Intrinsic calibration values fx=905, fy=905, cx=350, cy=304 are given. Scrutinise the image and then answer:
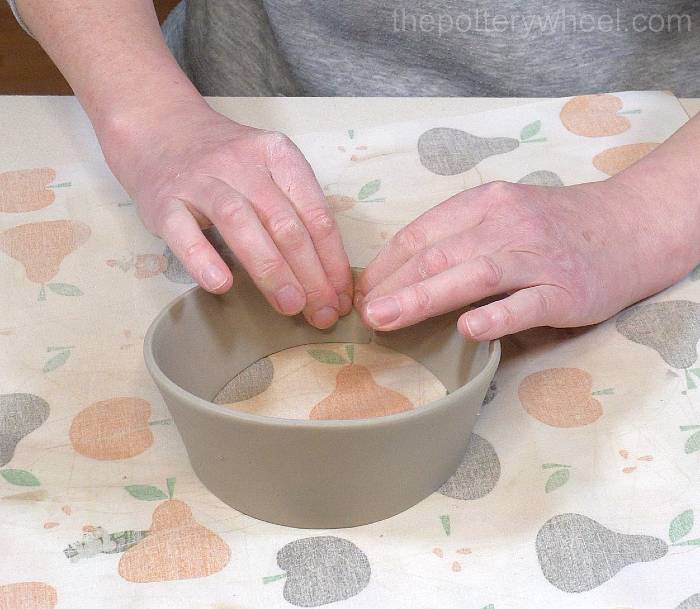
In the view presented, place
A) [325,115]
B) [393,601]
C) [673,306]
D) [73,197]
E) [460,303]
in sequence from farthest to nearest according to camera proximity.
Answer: [325,115] < [73,197] < [673,306] < [460,303] < [393,601]

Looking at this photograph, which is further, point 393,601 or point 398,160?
point 398,160

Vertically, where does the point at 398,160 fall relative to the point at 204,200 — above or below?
below

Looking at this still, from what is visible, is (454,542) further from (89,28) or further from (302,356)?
(89,28)

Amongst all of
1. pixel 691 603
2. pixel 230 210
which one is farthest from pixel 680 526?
pixel 230 210

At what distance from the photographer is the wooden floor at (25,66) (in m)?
2.06

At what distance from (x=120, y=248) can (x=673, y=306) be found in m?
0.49

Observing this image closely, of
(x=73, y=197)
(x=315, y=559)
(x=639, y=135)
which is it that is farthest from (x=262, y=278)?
(x=639, y=135)

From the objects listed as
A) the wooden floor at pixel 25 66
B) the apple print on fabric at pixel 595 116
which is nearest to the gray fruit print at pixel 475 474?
the apple print on fabric at pixel 595 116

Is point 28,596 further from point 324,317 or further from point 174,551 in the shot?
point 324,317

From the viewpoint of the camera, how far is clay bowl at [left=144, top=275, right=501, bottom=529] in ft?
1.76

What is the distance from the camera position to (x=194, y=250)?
66 centimetres

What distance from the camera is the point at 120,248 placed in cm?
83

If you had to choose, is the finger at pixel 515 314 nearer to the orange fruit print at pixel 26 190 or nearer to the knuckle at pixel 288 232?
the knuckle at pixel 288 232

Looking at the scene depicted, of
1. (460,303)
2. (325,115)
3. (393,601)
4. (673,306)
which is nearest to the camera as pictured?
(393,601)
